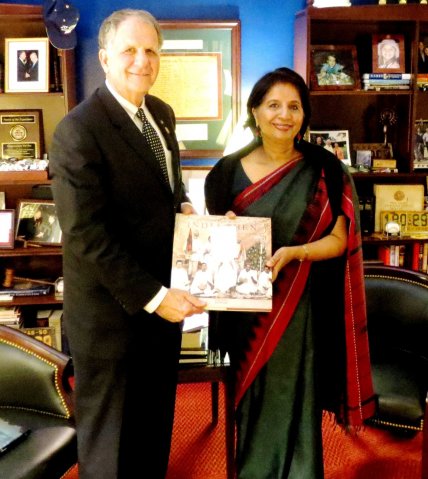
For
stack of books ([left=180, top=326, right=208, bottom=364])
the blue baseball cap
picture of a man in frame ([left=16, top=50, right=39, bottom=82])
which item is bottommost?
stack of books ([left=180, top=326, right=208, bottom=364])

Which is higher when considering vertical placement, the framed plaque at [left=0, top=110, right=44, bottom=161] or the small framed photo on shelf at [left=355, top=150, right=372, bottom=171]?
the framed plaque at [left=0, top=110, right=44, bottom=161]

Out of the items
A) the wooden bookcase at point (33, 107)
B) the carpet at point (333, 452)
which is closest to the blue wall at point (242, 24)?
the wooden bookcase at point (33, 107)

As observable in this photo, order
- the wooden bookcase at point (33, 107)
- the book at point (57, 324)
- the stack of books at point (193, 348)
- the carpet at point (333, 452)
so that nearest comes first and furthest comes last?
the stack of books at point (193, 348) < the carpet at point (333, 452) < the wooden bookcase at point (33, 107) < the book at point (57, 324)

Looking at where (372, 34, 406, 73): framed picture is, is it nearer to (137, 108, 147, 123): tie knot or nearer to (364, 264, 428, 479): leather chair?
(364, 264, 428, 479): leather chair

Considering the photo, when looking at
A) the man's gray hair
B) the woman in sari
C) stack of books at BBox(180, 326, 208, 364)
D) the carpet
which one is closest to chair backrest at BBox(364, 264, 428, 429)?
the woman in sari

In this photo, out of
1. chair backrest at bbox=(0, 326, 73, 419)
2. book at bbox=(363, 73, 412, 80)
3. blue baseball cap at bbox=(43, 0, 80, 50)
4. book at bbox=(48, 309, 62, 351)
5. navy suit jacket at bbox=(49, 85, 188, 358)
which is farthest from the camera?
book at bbox=(48, 309, 62, 351)

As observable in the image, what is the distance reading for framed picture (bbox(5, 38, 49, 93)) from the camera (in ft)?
9.02

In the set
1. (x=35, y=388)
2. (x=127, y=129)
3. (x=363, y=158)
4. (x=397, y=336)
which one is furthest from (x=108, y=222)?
(x=363, y=158)

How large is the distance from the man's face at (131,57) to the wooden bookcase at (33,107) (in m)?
1.35

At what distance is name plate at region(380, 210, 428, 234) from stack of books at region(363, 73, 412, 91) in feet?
2.27

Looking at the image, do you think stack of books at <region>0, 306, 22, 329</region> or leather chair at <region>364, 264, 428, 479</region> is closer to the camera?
leather chair at <region>364, 264, 428, 479</region>

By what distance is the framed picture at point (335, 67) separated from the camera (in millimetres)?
2865

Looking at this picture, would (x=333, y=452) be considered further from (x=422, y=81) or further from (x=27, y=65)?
(x=27, y=65)

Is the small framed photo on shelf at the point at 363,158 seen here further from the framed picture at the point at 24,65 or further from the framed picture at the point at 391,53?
the framed picture at the point at 24,65
